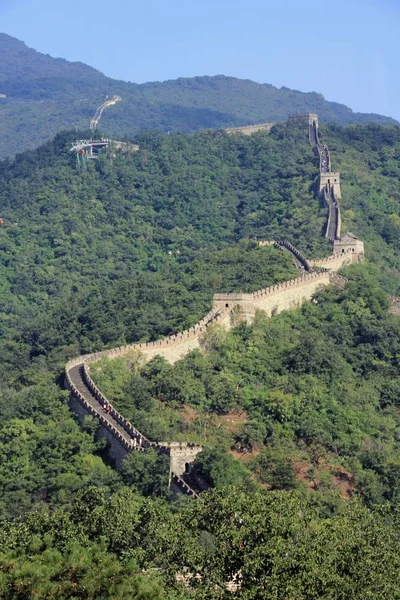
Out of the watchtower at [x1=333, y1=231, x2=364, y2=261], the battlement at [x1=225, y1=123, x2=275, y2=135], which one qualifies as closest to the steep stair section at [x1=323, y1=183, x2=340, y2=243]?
the watchtower at [x1=333, y1=231, x2=364, y2=261]

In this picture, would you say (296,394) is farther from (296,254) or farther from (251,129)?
(251,129)

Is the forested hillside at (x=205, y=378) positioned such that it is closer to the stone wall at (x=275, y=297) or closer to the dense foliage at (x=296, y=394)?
the dense foliage at (x=296, y=394)

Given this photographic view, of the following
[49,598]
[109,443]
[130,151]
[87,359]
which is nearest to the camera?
[49,598]

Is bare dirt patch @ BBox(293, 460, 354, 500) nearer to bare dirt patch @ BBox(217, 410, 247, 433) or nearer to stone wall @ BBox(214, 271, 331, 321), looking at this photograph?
bare dirt patch @ BBox(217, 410, 247, 433)

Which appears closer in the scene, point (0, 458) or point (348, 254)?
point (0, 458)

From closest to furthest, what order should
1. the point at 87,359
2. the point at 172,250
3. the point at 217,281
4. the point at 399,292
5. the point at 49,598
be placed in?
1. the point at 49,598
2. the point at 87,359
3. the point at 217,281
4. the point at 399,292
5. the point at 172,250

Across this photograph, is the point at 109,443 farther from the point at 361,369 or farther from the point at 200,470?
the point at 361,369

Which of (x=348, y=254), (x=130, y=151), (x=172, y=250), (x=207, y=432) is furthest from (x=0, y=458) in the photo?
(x=130, y=151)
